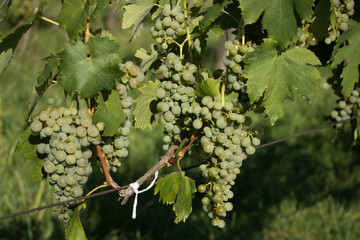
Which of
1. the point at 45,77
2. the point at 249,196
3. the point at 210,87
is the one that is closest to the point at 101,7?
the point at 45,77

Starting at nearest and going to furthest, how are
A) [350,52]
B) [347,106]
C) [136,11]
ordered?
[136,11] < [350,52] < [347,106]

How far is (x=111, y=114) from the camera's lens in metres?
1.09

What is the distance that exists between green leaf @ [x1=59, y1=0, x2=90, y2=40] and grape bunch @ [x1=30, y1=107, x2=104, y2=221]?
0.20m

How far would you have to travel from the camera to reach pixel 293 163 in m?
3.55

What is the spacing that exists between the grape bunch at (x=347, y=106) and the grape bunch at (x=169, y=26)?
2.52 ft

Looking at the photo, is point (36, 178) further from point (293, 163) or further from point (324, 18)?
point (293, 163)

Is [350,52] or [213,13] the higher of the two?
[213,13]

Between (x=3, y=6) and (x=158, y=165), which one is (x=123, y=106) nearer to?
(x=158, y=165)

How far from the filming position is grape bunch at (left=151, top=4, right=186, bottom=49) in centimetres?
120

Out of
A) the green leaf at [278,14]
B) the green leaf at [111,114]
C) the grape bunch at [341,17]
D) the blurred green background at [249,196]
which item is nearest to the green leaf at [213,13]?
the green leaf at [278,14]

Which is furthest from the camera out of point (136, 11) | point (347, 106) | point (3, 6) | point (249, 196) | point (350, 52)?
point (249, 196)

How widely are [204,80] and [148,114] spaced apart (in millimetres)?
222

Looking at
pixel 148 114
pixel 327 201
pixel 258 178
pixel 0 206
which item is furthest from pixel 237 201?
pixel 148 114

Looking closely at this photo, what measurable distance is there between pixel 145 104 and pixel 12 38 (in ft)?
1.34
